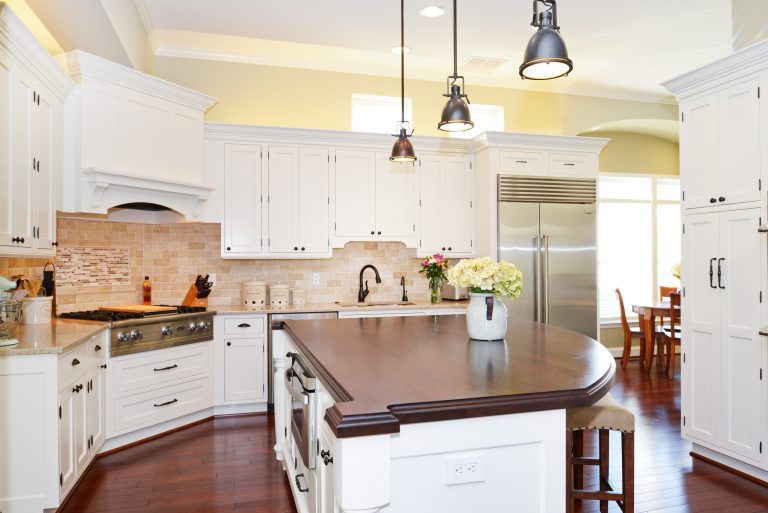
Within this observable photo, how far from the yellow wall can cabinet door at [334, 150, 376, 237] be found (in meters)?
0.46

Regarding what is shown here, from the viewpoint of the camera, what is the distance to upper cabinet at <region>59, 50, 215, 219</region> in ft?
12.3

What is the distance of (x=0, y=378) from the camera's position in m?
2.62

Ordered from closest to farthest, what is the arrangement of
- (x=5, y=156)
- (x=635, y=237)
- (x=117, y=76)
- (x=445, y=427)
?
(x=445, y=427) < (x=5, y=156) < (x=117, y=76) < (x=635, y=237)

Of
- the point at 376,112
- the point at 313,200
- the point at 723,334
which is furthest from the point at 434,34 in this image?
the point at 723,334

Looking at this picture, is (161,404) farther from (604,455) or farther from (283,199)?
(604,455)

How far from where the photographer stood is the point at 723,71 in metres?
3.41

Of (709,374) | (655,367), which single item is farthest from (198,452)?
(655,367)

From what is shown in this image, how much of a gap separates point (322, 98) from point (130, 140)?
82.9 inches

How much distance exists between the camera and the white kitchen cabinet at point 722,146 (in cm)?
326

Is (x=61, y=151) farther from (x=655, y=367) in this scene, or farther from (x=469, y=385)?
(x=655, y=367)

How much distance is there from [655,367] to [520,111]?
3.51 metres

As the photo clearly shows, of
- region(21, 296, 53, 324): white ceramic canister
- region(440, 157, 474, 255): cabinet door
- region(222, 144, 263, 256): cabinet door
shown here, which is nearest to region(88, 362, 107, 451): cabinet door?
region(21, 296, 53, 324): white ceramic canister

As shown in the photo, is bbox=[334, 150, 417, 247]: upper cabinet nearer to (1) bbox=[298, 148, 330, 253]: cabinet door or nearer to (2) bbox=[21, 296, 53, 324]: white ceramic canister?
(1) bbox=[298, 148, 330, 253]: cabinet door

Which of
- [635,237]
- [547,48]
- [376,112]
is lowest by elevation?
[635,237]
